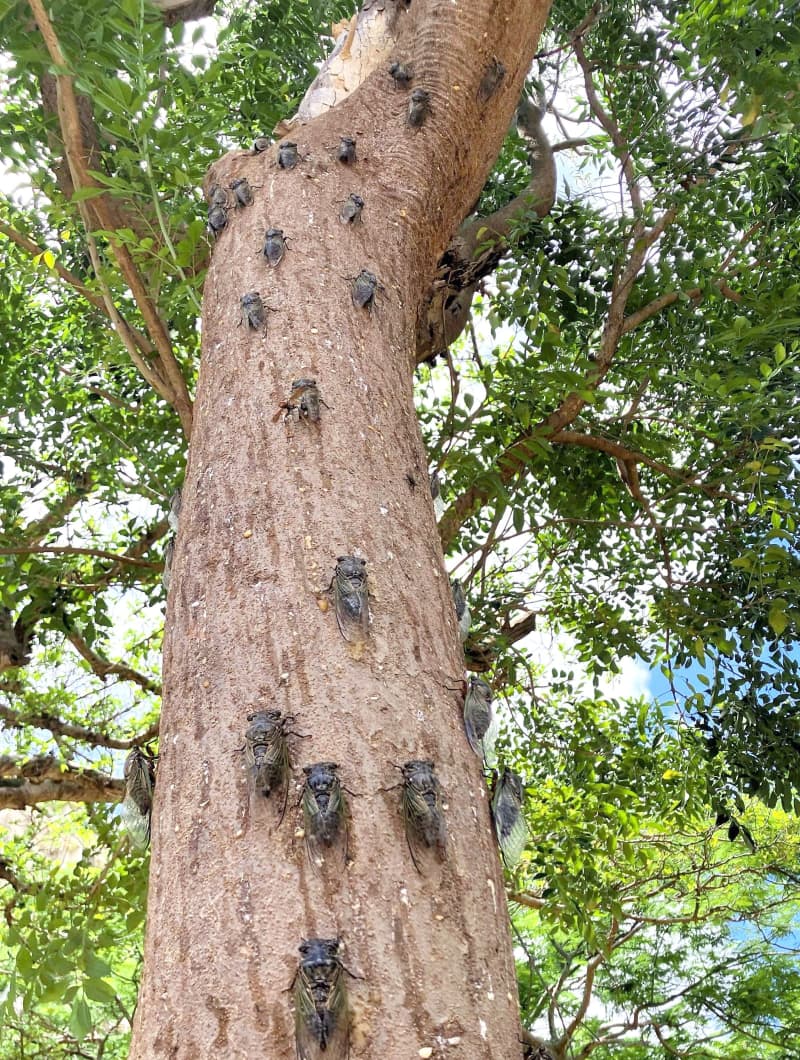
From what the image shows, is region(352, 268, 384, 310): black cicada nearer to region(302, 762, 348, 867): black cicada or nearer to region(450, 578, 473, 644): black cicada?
region(450, 578, 473, 644): black cicada

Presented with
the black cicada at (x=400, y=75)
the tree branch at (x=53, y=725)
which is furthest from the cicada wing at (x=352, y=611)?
the tree branch at (x=53, y=725)

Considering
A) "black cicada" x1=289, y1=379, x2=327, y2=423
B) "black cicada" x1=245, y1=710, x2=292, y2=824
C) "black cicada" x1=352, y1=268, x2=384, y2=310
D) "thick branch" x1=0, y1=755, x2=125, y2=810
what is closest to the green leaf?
"black cicada" x1=245, y1=710, x2=292, y2=824

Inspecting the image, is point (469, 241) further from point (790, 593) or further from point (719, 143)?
point (790, 593)

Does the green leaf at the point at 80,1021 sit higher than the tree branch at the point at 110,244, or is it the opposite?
the tree branch at the point at 110,244

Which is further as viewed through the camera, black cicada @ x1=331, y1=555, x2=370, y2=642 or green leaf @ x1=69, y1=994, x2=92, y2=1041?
green leaf @ x1=69, y1=994, x2=92, y2=1041

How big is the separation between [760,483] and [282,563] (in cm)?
193

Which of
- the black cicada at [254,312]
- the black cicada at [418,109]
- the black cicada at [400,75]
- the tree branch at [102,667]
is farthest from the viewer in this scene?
the tree branch at [102,667]

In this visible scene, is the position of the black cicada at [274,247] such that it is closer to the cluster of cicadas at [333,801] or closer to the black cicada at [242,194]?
the black cicada at [242,194]

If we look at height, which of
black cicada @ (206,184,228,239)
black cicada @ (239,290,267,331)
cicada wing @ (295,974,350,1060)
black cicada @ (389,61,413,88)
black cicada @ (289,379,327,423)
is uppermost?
black cicada @ (389,61,413,88)

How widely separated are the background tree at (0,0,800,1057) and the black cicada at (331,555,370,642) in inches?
1.0

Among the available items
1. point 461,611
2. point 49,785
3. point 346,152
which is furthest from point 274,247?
point 49,785

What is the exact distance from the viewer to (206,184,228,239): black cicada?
5.81 ft

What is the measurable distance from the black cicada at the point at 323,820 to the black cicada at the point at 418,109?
5.16 feet

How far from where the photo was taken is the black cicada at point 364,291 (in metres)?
1.55
